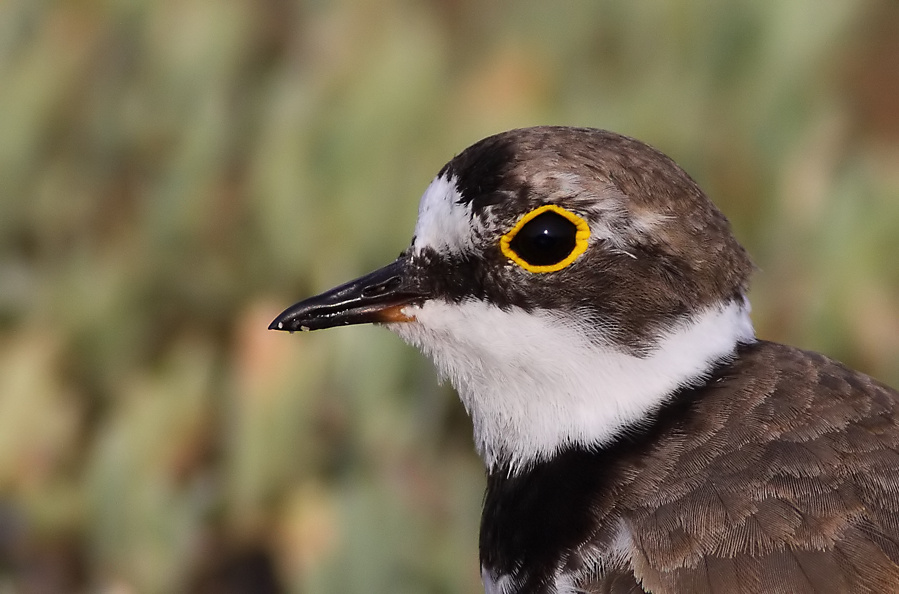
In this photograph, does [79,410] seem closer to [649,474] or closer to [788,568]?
[649,474]

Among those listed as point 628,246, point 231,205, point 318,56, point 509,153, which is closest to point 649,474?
point 628,246

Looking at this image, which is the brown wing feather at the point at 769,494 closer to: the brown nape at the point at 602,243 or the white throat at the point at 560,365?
the white throat at the point at 560,365

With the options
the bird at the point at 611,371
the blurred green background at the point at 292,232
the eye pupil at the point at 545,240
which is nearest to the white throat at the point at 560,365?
the bird at the point at 611,371

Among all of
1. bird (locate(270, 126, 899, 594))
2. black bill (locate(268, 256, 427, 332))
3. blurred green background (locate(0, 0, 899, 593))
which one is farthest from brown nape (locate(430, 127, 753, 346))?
blurred green background (locate(0, 0, 899, 593))

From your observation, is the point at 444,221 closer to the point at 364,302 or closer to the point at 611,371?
the point at 364,302

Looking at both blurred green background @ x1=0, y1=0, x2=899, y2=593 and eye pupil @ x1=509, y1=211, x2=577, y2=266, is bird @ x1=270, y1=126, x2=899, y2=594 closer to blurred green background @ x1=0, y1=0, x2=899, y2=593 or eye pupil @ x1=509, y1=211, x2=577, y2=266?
eye pupil @ x1=509, y1=211, x2=577, y2=266
